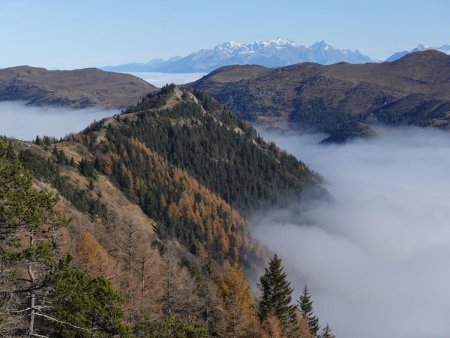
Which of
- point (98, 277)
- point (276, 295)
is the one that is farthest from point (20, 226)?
point (276, 295)

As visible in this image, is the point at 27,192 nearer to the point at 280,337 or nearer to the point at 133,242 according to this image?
the point at 133,242

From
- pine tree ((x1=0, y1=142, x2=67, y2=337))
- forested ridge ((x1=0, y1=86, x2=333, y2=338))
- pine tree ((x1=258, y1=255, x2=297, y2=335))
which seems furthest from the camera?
pine tree ((x1=258, y1=255, x2=297, y2=335))

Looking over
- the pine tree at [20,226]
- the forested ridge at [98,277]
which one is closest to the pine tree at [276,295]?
the forested ridge at [98,277]

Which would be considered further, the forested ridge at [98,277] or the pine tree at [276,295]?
the pine tree at [276,295]

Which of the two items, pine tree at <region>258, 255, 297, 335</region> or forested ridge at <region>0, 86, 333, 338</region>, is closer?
forested ridge at <region>0, 86, 333, 338</region>

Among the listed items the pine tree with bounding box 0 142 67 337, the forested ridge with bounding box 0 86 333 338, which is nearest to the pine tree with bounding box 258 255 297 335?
the forested ridge with bounding box 0 86 333 338

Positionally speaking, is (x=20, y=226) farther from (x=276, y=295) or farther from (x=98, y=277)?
(x=276, y=295)

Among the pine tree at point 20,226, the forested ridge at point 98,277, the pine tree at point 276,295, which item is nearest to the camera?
the pine tree at point 20,226

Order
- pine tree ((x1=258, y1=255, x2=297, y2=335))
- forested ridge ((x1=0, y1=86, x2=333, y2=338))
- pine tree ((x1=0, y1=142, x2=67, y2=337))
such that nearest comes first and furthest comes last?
pine tree ((x1=0, y1=142, x2=67, y2=337)), forested ridge ((x1=0, y1=86, x2=333, y2=338)), pine tree ((x1=258, y1=255, x2=297, y2=335))

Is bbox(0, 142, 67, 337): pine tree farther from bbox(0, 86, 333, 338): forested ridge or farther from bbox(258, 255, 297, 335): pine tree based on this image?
bbox(258, 255, 297, 335): pine tree

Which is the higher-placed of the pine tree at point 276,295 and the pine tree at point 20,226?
the pine tree at point 20,226

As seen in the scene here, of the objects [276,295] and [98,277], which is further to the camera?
[276,295]

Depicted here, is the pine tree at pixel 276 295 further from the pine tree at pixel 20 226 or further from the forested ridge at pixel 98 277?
the pine tree at pixel 20 226

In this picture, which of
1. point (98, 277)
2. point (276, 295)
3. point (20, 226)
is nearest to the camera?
point (20, 226)
